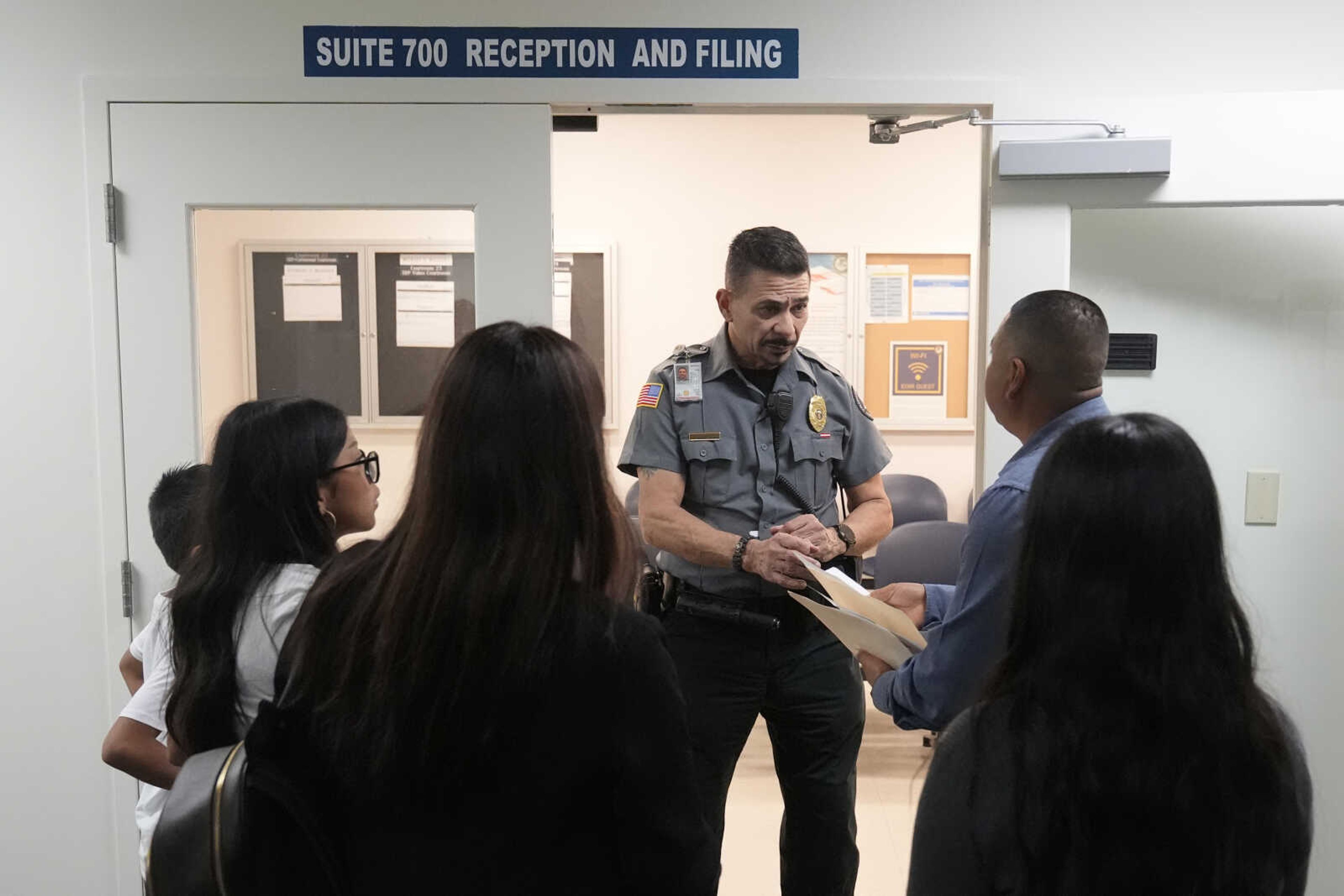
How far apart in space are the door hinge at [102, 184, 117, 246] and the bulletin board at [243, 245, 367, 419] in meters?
0.30

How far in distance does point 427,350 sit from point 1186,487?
6.18 feet

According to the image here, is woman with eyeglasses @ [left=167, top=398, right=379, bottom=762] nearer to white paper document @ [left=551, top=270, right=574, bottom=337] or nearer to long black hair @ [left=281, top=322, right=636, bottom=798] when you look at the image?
long black hair @ [left=281, top=322, right=636, bottom=798]

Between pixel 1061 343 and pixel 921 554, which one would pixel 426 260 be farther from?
pixel 921 554

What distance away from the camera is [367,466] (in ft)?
5.45

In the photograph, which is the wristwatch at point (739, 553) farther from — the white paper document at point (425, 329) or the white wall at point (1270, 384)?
the white wall at point (1270, 384)

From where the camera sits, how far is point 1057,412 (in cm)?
171

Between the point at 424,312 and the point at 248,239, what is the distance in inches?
17.3

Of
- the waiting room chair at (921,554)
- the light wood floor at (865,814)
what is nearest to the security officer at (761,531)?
the light wood floor at (865,814)

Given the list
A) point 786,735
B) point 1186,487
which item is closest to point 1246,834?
point 1186,487

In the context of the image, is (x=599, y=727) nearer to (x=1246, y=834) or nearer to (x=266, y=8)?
(x=1246, y=834)

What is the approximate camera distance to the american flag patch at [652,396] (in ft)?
8.29

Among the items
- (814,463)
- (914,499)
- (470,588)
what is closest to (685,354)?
(814,463)

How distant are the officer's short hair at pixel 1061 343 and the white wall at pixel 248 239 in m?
1.31

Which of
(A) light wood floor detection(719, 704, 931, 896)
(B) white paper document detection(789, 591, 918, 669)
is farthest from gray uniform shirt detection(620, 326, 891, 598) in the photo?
(A) light wood floor detection(719, 704, 931, 896)
